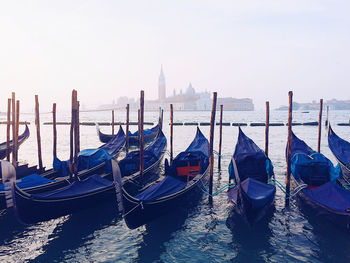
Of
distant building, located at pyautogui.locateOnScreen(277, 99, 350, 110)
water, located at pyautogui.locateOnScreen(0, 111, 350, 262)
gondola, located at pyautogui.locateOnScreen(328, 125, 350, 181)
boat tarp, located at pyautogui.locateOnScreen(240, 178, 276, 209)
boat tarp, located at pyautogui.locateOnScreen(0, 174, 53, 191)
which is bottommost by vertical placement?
water, located at pyautogui.locateOnScreen(0, 111, 350, 262)

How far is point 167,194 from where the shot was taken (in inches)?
251

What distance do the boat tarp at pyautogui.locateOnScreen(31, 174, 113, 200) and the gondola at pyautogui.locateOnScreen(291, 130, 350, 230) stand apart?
4.78 metres

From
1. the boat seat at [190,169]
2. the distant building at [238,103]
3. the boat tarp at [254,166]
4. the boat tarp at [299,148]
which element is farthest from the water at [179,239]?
→ the distant building at [238,103]

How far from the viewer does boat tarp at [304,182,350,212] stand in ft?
18.9

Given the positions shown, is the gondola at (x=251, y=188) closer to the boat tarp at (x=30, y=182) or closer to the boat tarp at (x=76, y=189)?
the boat tarp at (x=76, y=189)

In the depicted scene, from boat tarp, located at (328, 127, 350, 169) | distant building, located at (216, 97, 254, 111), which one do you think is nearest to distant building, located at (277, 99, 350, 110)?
distant building, located at (216, 97, 254, 111)

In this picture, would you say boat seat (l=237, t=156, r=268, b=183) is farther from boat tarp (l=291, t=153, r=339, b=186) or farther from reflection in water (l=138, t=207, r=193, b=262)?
reflection in water (l=138, t=207, r=193, b=262)

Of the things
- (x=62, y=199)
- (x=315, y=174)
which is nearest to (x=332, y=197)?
(x=315, y=174)

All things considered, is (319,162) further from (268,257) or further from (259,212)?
(268,257)

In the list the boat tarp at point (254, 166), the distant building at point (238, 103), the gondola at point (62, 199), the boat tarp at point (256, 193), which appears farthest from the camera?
the distant building at point (238, 103)

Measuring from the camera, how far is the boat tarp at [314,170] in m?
7.78

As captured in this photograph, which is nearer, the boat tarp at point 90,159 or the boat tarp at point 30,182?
the boat tarp at point 30,182

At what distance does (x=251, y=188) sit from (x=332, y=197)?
1.71 meters

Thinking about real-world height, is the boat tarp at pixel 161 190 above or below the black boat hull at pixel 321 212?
above
